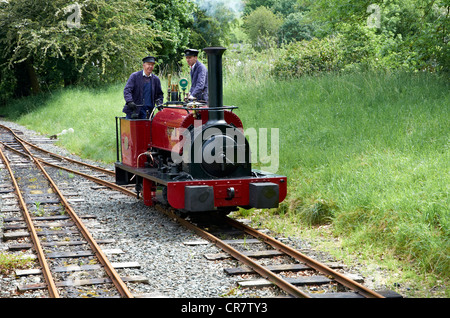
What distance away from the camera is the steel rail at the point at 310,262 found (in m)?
5.20

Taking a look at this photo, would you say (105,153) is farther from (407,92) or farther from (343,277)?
(343,277)

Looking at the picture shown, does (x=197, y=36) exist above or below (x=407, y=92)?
above

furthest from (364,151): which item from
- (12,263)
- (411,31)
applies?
(411,31)

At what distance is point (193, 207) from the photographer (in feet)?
23.7

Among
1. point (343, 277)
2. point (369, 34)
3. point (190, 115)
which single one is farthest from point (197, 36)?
point (343, 277)

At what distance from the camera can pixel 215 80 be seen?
764 centimetres

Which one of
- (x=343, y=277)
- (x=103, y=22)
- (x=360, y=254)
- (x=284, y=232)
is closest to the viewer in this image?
(x=343, y=277)

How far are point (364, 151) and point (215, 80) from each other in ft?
9.35

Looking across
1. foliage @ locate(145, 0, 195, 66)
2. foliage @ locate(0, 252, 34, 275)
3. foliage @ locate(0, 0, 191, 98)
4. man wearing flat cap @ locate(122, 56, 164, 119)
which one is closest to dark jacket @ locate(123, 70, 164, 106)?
man wearing flat cap @ locate(122, 56, 164, 119)

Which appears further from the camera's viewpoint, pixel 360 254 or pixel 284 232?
pixel 284 232

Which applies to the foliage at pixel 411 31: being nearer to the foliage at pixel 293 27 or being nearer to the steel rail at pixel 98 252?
the steel rail at pixel 98 252

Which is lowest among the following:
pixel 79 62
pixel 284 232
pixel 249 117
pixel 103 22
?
pixel 284 232

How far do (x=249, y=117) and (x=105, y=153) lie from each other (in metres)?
4.50

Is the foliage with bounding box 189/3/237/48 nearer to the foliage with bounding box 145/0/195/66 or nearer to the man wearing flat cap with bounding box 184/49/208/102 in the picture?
the foliage with bounding box 145/0/195/66
